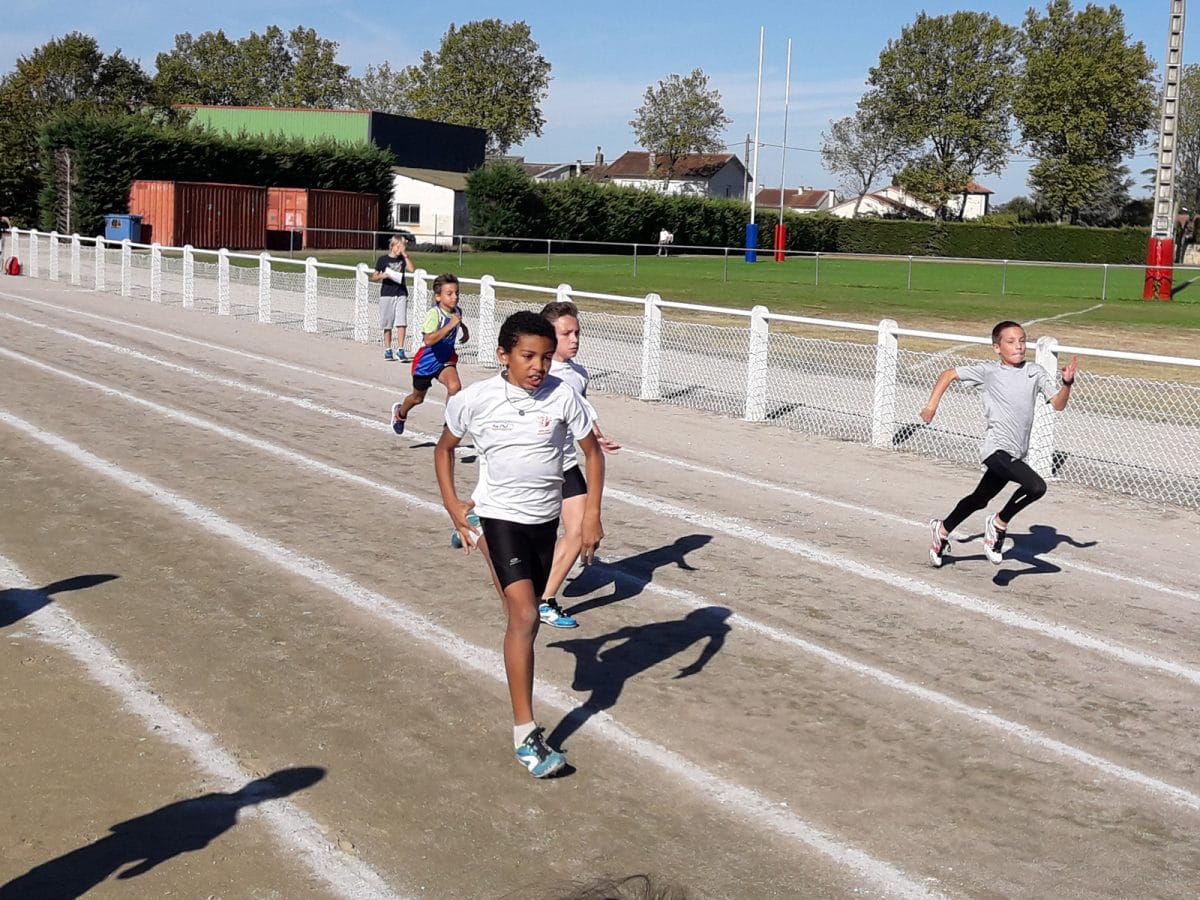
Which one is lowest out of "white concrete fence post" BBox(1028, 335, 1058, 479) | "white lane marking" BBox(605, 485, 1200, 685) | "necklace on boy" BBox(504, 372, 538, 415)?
"white lane marking" BBox(605, 485, 1200, 685)

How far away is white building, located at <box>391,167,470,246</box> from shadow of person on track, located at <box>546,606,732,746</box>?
68840 millimetres

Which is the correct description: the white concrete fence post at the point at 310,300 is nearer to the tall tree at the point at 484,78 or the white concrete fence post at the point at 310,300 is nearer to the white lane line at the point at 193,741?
the white lane line at the point at 193,741

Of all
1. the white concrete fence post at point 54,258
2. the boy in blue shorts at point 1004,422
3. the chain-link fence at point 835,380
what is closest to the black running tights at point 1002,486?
the boy in blue shorts at point 1004,422

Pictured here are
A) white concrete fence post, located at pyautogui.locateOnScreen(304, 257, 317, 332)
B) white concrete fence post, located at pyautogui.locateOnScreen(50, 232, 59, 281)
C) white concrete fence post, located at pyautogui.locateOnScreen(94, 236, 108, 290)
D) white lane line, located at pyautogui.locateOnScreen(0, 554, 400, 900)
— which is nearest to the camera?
white lane line, located at pyautogui.locateOnScreen(0, 554, 400, 900)

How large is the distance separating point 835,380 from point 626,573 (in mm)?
9580

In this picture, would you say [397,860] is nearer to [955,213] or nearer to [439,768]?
[439,768]

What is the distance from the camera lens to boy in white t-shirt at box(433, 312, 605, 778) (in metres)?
5.73

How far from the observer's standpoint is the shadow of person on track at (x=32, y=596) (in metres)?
7.66

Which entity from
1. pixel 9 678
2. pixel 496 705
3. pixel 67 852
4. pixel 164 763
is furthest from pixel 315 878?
pixel 9 678

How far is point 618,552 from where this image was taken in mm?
9531

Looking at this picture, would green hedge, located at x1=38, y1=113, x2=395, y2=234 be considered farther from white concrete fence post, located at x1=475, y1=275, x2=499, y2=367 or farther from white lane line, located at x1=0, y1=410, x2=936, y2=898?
white lane line, located at x1=0, y1=410, x2=936, y2=898

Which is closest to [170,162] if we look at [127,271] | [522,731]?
[127,271]

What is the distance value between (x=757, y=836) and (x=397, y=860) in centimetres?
121

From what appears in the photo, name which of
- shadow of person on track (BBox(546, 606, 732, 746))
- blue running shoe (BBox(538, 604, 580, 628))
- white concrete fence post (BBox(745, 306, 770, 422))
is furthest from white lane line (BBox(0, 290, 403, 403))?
shadow of person on track (BBox(546, 606, 732, 746))
